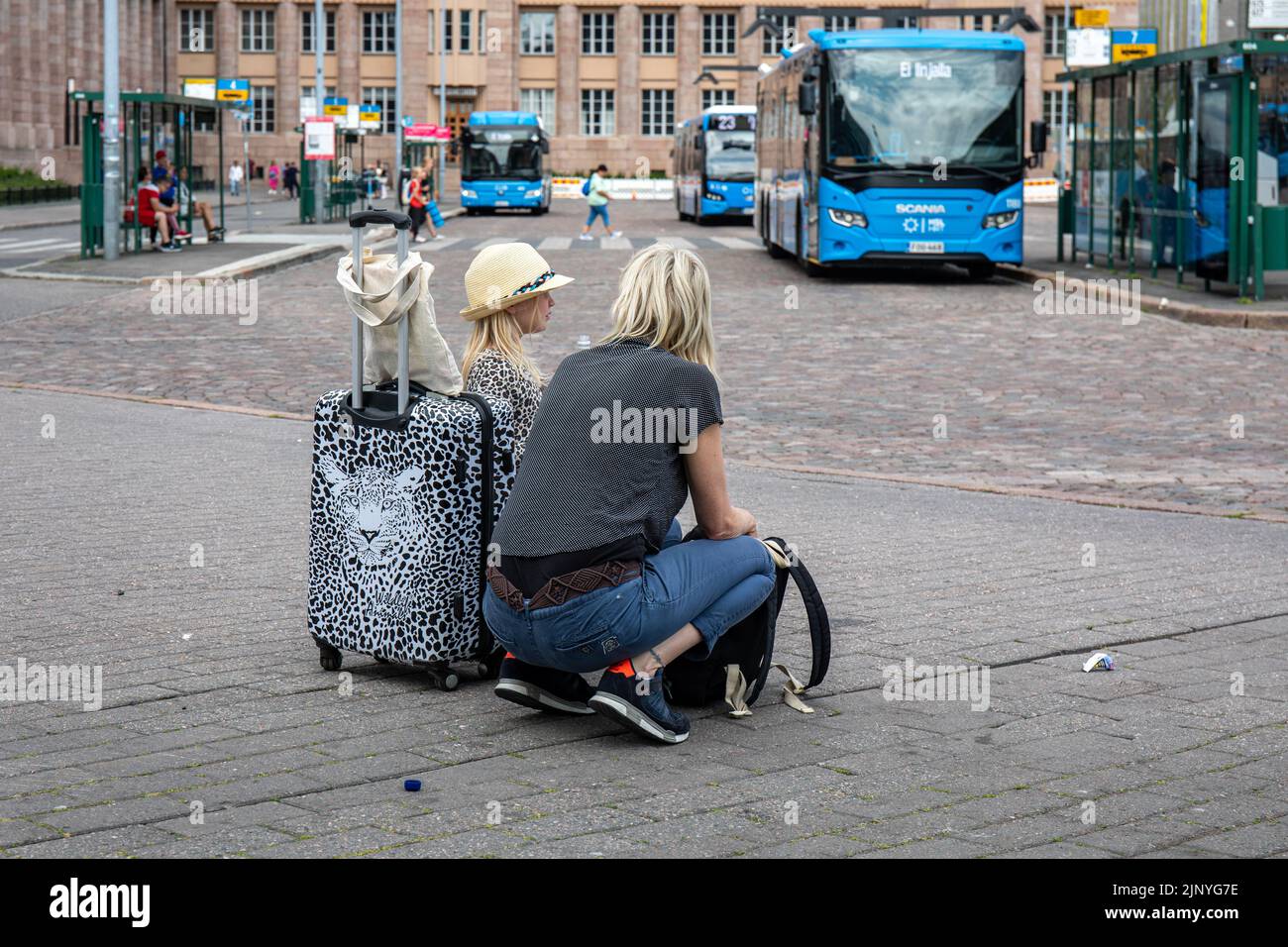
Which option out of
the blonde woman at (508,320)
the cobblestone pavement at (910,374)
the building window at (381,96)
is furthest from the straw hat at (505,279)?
the building window at (381,96)

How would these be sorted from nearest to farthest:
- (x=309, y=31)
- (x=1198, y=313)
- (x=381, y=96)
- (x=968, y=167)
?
(x=1198, y=313), (x=968, y=167), (x=381, y=96), (x=309, y=31)

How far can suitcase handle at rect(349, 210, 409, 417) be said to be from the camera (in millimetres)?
5676

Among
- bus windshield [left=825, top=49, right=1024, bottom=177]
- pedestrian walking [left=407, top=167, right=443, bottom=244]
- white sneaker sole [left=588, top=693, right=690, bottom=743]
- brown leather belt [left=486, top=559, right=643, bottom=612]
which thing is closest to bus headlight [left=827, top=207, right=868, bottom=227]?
bus windshield [left=825, top=49, right=1024, bottom=177]

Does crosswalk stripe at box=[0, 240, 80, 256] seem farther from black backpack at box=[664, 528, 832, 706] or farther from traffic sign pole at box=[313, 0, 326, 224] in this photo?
black backpack at box=[664, 528, 832, 706]

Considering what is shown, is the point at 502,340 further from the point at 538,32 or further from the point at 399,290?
the point at 538,32

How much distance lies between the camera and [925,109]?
25.5m

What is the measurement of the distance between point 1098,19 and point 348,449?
26313mm

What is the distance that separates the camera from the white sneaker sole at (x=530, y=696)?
5.52 metres

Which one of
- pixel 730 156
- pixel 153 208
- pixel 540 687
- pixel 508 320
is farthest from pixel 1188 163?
pixel 730 156

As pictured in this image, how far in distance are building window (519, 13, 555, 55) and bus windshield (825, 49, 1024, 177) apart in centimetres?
7404

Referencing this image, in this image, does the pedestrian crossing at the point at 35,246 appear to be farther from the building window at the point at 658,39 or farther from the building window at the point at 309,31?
the building window at the point at 658,39

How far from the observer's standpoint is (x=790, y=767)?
16.8 feet

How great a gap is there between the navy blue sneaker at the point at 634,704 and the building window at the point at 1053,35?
311 ft

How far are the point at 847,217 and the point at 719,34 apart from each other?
7371 centimetres
